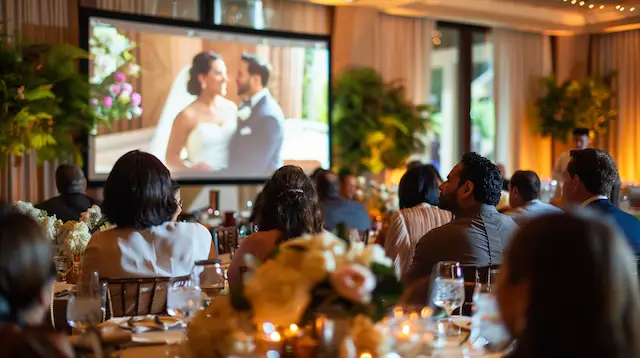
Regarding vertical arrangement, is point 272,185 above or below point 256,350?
above

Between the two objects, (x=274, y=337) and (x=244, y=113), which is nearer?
(x=274, y=337)

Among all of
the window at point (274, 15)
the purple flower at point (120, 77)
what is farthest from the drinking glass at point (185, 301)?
the window at point (274, 15)

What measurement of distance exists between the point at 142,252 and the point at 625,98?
954 cm

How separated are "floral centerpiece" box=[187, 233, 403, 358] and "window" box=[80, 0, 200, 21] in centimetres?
655

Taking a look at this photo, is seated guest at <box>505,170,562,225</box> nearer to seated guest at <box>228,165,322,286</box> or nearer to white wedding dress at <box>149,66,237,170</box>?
seated guest at <box>228,165,322,286</box>

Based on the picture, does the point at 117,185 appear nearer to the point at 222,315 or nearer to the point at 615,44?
the point at 222,315

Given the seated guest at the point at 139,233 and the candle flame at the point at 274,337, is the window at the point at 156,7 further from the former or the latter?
the candle flame at the point at 274,337

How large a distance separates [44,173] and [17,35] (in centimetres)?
125

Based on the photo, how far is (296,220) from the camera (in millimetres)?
3119

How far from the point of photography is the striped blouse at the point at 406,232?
456cm

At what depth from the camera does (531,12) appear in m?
10.1

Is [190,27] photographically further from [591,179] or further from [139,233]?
[139,233]

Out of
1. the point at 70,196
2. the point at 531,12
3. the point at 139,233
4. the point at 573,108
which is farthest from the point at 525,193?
the point at 573,108

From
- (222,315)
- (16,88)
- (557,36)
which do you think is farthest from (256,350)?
(557,36)
